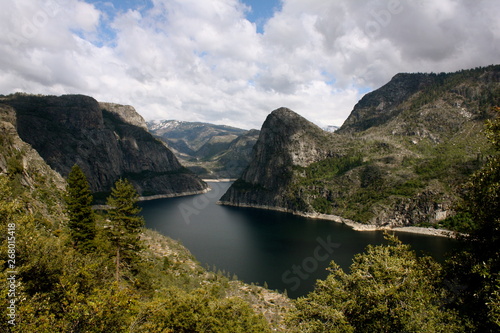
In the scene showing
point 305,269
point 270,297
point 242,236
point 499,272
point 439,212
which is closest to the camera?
point 499,272

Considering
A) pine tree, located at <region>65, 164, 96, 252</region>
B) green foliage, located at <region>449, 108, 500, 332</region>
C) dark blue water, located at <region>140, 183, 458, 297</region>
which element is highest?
green foliage, located at <region>449, 108, 500, 332</region>

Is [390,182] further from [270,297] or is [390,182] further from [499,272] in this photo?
[499,272]

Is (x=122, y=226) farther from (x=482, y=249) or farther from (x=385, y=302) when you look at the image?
(x=482, y=249)

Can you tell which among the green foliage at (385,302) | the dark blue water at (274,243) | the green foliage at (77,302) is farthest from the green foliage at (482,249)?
the dark blue water at (274,243)

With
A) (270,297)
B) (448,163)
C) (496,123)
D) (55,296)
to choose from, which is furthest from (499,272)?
(448,163)

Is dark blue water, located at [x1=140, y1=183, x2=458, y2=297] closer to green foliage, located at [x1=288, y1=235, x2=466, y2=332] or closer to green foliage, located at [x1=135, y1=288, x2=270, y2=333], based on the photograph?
green foliage, located at [x1=288, y1=235, x2=466, y2=332]

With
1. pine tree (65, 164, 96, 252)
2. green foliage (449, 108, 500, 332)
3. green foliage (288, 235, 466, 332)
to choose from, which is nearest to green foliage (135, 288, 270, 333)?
green foliage (288, 235, 466, 332)

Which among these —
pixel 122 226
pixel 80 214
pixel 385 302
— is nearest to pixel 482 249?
pixel 385 302
